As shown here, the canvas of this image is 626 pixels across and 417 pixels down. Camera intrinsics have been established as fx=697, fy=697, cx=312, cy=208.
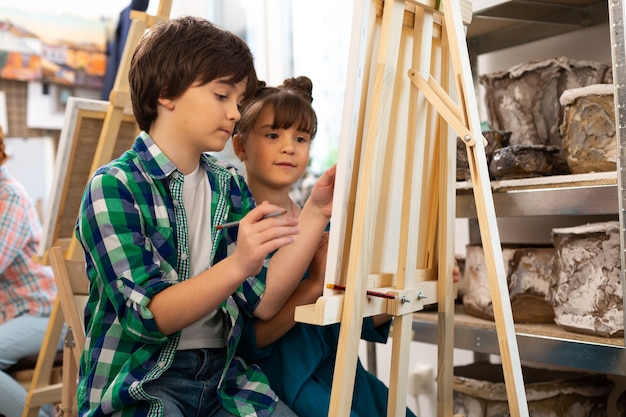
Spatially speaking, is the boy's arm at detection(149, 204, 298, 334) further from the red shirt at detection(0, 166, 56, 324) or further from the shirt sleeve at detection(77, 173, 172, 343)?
the red shirt at detection(0, 166, 56, 324)

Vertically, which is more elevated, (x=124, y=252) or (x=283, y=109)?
(x=283, y=109)

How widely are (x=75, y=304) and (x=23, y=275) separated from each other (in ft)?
2.81

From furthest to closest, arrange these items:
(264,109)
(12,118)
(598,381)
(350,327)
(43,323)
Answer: (12,118) < (43,323) < (598,381) < (264,109) < (350,327)

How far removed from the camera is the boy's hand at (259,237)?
1.05m

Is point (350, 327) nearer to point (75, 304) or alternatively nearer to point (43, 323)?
point (75, 304)

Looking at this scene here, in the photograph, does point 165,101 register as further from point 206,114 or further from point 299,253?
point 299,253

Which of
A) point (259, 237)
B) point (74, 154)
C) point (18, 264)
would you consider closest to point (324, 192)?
point (259, 237)

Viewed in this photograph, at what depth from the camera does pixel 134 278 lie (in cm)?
108

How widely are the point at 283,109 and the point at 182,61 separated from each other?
0.28 metres

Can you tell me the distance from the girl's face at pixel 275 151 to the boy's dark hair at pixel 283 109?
0.01 m

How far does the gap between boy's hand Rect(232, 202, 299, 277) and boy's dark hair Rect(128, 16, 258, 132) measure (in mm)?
284

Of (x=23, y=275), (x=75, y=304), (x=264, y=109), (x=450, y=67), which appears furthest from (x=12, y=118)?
(x=450, y=67)

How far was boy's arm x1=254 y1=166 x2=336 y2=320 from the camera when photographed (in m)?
1.24

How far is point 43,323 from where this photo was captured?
2271mm
